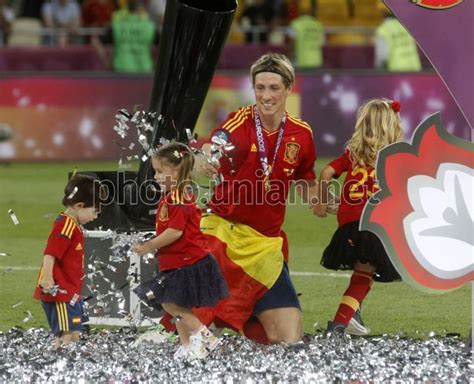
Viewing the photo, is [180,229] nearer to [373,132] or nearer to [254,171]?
[254,171]

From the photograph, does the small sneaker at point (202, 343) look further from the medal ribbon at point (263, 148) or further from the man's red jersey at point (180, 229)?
the medal ribbon at point (263, 148)

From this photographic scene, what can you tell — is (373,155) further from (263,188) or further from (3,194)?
(3,194)

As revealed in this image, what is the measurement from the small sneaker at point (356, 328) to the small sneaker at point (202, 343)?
4.15 feet

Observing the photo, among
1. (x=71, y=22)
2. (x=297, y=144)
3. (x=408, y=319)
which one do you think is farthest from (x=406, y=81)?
(x=297, y=144)

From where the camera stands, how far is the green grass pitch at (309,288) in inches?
339

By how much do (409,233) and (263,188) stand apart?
1069mm

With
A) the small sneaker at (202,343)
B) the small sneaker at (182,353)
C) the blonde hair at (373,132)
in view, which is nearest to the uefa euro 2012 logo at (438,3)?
the blonde hair at (373,132)

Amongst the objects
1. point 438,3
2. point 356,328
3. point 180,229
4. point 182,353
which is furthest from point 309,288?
point 438,3

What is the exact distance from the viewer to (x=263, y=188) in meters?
7.37

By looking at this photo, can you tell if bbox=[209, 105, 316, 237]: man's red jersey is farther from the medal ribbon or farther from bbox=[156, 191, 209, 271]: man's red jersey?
bbox=[156, 191, 209, 271]: man's red jersey

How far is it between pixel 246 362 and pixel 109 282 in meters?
1.45

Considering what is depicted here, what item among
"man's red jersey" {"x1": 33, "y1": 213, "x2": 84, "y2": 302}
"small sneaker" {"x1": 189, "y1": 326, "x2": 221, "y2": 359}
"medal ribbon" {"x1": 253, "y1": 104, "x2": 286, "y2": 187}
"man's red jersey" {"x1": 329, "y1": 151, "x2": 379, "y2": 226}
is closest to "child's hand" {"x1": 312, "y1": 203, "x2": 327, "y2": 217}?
"man's red jersey" {"x1": 329, "y1": 151, "x2": 379, "y2": 226}

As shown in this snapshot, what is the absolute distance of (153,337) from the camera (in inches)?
294

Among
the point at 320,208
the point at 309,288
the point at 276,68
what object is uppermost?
the point at 276,68
